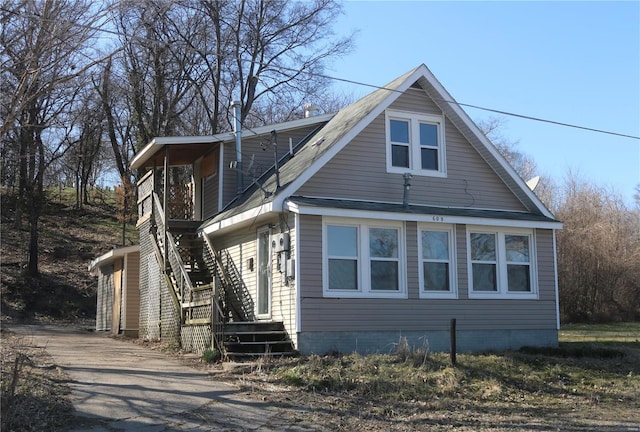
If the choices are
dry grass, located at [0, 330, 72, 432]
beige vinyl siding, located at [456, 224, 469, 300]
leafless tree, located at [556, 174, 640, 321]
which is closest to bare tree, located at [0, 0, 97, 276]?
dry grass, located at [0, 330, 72, 432]

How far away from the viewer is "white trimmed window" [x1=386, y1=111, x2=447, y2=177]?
15.8 metres

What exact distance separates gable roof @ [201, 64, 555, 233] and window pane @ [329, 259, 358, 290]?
68.8 inches

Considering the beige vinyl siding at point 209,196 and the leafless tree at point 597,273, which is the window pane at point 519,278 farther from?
the leafless tree at point 597,273

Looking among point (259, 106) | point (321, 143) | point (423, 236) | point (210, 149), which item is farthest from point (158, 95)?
point (423, 236)

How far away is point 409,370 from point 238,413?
3.74 metres

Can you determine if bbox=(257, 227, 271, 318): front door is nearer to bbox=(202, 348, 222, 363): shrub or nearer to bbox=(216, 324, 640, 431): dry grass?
bbox=(202, 348, 222, 363): shrub

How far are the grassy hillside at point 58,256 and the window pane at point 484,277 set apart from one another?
1968cm

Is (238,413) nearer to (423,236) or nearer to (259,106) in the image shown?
(423,236)

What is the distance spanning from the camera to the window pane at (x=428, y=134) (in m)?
16.1

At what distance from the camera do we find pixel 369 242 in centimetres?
1463

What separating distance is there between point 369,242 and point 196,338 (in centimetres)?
430

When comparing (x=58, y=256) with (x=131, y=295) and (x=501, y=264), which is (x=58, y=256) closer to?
(x=131, y=295)

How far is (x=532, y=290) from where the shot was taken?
16.4 metres

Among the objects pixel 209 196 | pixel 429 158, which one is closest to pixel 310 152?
pixel 429 158
